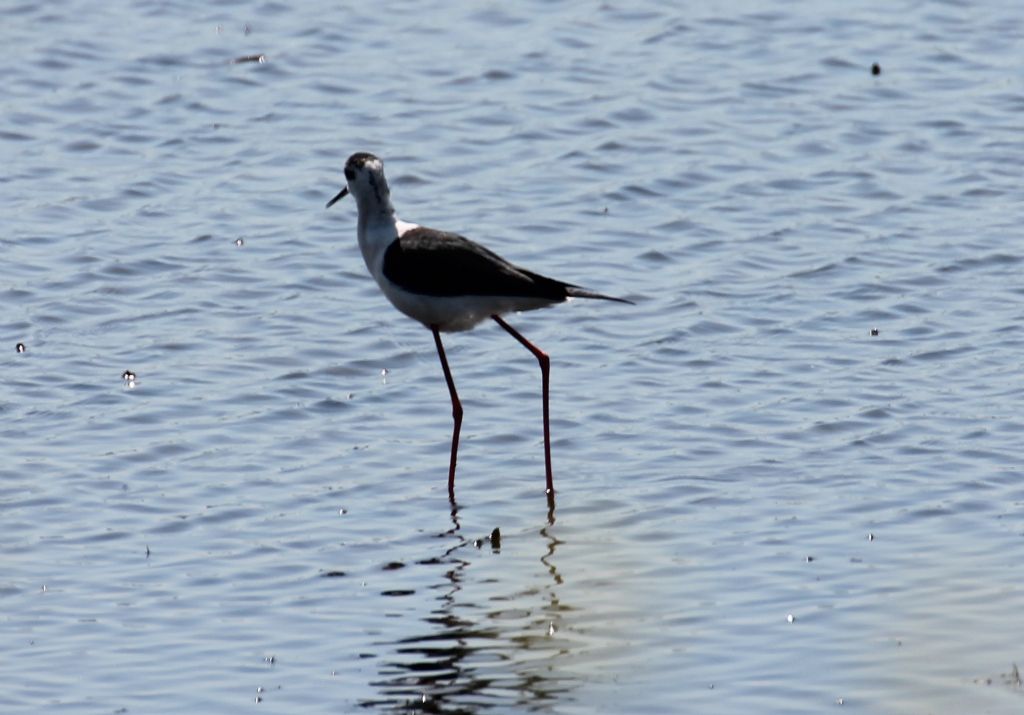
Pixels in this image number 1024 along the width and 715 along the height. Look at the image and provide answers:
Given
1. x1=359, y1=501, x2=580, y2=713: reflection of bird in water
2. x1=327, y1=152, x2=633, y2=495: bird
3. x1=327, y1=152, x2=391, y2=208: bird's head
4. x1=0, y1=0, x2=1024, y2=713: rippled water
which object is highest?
x1=327, y1=152, x2=391, y2=208: bird's head

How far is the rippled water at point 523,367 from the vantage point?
7.20 metres

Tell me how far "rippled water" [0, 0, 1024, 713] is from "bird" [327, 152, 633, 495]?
671 mm

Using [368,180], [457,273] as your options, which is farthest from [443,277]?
[368,180]

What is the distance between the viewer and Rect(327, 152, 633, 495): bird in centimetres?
923

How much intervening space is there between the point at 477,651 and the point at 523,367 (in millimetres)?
3839

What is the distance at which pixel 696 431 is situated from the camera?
31.6 feet

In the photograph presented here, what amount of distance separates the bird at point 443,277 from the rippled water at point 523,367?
26.4 inches

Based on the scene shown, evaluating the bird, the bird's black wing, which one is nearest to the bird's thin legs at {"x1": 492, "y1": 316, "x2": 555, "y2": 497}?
the bird

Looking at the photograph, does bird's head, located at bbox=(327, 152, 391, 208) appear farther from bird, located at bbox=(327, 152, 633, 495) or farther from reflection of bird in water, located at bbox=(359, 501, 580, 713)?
reflection of bird in water, located at bbox=(359, 501, 580, 713)

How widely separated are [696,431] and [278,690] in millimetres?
3355

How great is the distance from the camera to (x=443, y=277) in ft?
30.4

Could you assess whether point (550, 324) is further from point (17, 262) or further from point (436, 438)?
point (17, 262)

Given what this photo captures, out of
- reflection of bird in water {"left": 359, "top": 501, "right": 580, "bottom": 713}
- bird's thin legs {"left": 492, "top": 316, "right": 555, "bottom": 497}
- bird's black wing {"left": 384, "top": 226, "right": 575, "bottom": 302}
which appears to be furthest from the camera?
bird's black wing {"left": 384, "top": 226, "right": 575, "bottom": 302}

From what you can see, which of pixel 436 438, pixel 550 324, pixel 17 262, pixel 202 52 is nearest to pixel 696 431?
pixel 436 438
